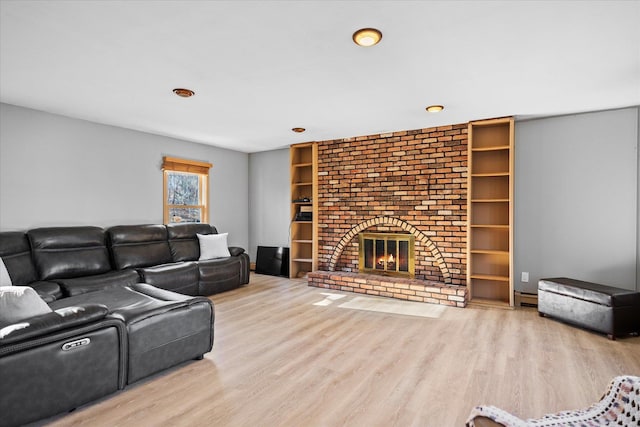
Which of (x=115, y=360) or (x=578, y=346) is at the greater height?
(x=115, y=360)

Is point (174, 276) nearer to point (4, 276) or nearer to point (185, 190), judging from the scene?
point (4, 276)

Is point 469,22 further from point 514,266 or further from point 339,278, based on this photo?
→ point 339,278

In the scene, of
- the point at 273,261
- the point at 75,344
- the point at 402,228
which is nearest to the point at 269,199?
the point at 273,261

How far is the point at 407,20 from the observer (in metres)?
2.01

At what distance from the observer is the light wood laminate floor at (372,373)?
1960 mm

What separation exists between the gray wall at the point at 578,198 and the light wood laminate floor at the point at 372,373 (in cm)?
91

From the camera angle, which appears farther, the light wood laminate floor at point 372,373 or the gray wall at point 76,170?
the gray wall at point 76,170

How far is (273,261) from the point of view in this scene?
243 inches

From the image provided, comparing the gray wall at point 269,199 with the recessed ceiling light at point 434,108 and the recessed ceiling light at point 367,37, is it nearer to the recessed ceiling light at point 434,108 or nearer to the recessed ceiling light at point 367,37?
the recessed ceiling light at point 434,108

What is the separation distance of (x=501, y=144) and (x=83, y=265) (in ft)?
17.5

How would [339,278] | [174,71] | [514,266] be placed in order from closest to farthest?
[174,71], [514,266], [339,278]

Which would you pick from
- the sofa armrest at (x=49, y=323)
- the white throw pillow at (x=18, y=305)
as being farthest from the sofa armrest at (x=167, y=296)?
the white throw pillow at (x=18, y=305)

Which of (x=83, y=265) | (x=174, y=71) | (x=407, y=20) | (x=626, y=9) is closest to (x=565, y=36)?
(x=626, y=9)

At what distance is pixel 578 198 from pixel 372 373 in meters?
3.37
